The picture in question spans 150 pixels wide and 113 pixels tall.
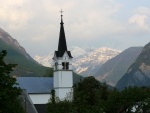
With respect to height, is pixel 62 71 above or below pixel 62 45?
below

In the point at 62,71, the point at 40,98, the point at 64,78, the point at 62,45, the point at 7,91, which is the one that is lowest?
the point at 7,91

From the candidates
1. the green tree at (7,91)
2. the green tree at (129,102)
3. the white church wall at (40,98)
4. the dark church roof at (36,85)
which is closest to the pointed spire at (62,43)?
the dark church roof at (36,85)

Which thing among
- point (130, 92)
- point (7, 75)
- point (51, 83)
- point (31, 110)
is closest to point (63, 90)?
point (51, 83)

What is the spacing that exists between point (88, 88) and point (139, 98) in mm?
46281

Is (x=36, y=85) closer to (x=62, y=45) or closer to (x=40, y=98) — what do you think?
(x=40, y=98)

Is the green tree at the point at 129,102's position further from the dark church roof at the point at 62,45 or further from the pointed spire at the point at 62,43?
the pointed spire at the point at 62,43

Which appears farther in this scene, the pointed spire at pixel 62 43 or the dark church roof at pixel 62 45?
the pointed spire at pixel 62 43

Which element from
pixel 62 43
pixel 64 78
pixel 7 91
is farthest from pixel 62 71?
pixel 7 91

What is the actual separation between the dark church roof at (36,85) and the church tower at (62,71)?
8.79 ft

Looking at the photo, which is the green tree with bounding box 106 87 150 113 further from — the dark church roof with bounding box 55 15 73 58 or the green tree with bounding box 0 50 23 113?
the dark church roof with bounding box 55 15 73 58

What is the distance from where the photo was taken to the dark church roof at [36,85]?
277 ft

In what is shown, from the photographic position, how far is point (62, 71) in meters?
82.4

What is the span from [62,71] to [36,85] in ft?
23.9

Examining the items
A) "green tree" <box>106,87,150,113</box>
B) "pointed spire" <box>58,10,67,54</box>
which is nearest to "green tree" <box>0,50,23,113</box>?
"green tree" <box>106,87,150,113</box>
